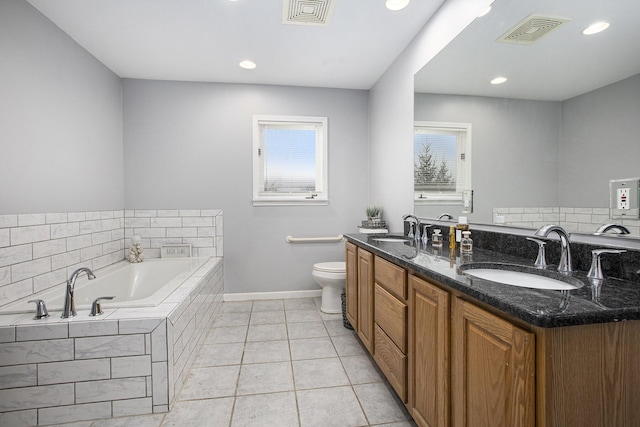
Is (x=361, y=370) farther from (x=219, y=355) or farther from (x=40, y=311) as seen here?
(x=40, y=311)

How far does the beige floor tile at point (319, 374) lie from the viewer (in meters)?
1.91

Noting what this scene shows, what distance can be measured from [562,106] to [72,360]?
2.67 metres

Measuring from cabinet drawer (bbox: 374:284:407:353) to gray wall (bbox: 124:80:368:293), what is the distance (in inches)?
71.4

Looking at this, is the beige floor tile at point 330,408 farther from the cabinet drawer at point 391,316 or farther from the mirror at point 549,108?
the mirror at point 549,108

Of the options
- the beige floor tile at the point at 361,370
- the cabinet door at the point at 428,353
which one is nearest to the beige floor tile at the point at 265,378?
the beige floor tile at the point at 361,370

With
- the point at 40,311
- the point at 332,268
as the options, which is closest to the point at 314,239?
the point at 332,268

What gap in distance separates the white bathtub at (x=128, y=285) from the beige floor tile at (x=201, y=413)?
59cm

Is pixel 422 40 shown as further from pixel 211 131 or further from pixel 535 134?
pixel 211 131

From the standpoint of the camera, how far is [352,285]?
246 cm

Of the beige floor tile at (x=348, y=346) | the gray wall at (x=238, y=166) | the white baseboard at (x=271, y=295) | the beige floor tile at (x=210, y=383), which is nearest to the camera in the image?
the beige floor tile at (x=210, y=383)

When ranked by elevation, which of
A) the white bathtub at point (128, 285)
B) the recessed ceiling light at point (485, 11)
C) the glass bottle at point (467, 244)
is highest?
the recessed ceiling light at point (485, 11)

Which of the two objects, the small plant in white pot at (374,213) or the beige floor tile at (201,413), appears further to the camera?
the small plant in white pot at (374,213)

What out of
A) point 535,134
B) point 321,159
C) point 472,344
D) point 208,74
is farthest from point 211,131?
point 472,344

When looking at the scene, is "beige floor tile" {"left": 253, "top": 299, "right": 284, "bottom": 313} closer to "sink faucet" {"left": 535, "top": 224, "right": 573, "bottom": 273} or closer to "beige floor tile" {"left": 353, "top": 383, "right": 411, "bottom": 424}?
"beige floor tile" {"left": 353, "top": 383, "right": 411, "bottom": 424}
